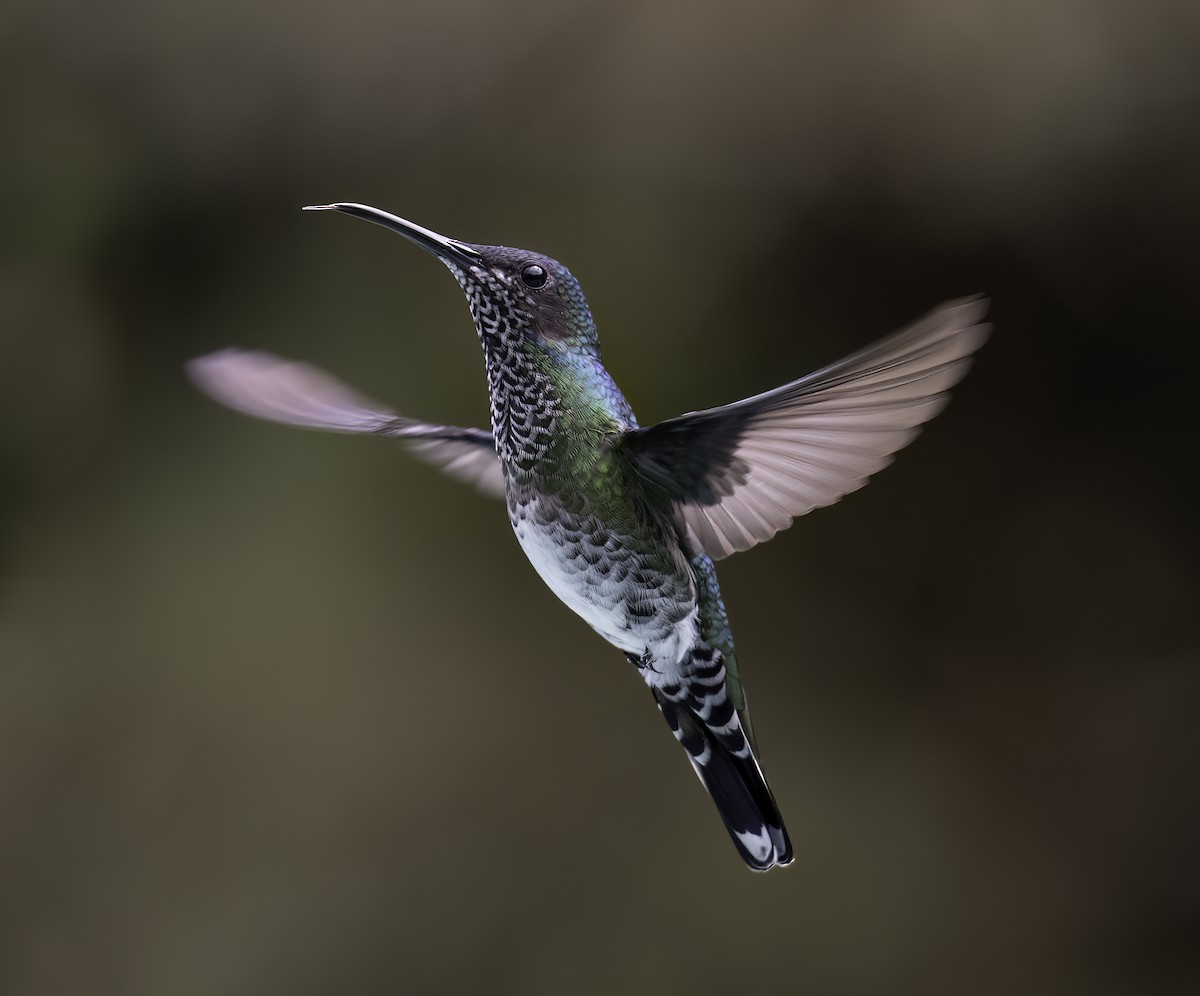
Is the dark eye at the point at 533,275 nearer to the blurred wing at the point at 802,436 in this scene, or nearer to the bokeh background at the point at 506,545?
the blurred wing at the point at 802,436

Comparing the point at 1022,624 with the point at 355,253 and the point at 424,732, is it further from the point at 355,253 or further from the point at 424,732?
the point at 355,253

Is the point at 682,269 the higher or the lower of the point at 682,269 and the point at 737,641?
the higher

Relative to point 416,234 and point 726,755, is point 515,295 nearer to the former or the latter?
point 416,234

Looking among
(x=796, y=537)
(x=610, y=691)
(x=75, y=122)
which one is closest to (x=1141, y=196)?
(x=796, y=537)

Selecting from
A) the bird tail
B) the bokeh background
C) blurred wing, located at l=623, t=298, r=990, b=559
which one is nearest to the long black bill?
blurred wing, located at l=623, t=298, r=990, b=559

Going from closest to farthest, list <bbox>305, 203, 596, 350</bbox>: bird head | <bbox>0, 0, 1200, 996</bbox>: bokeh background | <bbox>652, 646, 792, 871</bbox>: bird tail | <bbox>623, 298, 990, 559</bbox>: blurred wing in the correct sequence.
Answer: <bbox>623, 298, 990, 559</bbox>: blurred wing → <bbox>305, 203, 596, 350</bbox>: bird head → <bbox>652, 646, 792, 871</bbox>: bird tail → <bbox>0, 0, 1200, 996</bbox>: bokeh background

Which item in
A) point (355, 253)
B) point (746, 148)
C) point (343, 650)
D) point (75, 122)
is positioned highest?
point (75, 122)

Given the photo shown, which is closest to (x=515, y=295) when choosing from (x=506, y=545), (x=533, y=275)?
(x=533, y=275)

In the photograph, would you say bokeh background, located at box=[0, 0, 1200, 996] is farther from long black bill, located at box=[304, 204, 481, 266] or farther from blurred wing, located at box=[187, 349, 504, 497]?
long black bill, located at box=[304, 204, 481, 266]
